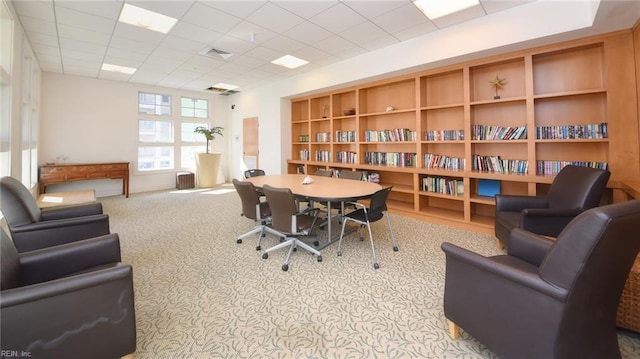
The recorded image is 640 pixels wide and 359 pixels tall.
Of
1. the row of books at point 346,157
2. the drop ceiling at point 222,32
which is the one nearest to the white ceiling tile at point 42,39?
the drop ceiling at point 222,32

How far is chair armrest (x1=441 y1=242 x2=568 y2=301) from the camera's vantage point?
1167 millimetres

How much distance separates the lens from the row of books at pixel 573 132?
10.4 ft

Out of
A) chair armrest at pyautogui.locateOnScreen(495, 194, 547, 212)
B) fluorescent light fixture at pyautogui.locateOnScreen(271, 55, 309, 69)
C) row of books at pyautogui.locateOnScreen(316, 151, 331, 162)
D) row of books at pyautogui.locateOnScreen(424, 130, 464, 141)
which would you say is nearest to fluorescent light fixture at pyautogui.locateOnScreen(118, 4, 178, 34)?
fluorescent light fixture at pyautogui.locateOnScreen(271, 55, 309, 69)

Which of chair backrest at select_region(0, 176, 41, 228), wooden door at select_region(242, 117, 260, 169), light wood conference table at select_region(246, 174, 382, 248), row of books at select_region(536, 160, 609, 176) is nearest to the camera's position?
chair backrest at select_region(0, 176, 41, 228)

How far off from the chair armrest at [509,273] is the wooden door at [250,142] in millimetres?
6486

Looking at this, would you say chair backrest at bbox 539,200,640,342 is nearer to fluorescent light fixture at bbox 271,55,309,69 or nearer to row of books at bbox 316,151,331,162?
fluorescent light fixture at bbox 271,55,309,69

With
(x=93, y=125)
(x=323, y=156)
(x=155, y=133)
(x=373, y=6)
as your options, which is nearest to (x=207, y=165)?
(x=155, y=133)

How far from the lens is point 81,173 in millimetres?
5797

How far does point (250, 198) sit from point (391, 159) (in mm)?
2961

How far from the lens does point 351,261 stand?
2852 millimetres

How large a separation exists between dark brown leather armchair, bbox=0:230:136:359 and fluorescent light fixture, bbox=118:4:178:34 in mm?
3151

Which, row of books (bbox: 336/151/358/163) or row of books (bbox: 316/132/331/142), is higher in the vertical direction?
row of books (bbox: 316/132/331/142)

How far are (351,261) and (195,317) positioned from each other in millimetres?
1546

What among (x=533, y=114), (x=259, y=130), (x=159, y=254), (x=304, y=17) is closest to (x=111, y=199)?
(x=259, y=130)
